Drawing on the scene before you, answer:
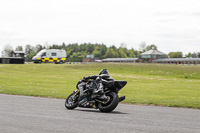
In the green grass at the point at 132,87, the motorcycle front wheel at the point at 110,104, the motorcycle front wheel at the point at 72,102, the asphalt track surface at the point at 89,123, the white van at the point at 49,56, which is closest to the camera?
the asphalt track surface at the point at 89,123

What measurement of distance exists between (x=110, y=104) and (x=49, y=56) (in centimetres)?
6076

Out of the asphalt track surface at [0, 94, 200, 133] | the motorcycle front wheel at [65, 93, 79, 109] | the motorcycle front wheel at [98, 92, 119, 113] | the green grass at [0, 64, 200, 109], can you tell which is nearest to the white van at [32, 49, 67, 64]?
the green grass at [0, 64, 200, 109]

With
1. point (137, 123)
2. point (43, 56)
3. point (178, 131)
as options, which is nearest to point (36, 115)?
point (137, 123)

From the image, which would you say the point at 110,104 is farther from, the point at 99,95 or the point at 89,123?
the point at 89,123

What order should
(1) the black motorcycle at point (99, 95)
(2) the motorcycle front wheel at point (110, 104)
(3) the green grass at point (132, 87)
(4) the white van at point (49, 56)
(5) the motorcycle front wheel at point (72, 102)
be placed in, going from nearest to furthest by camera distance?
(2) the motorcycle front wheel at point (110, 104) < (1) the black motorcycle at point (99, 95) < (5) the motorcycle front wheel at point (72, 102) < (3) the green grass at point (132, 87) < (4) the white van at point (49, 56)

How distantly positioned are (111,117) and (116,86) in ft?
5.14

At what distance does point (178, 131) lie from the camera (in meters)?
Result: 7.33

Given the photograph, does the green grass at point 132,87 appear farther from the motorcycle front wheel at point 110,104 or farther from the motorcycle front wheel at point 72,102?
the motorcycle front wheel at point 110,104

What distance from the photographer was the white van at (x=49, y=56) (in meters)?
69.1

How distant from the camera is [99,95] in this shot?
10.7 metres

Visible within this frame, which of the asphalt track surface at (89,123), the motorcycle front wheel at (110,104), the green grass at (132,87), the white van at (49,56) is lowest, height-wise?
the green grass at (132,87)

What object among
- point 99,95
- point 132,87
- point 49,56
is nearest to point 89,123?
point 99,95

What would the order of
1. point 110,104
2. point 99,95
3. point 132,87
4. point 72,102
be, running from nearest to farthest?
point 110,104
point 99,95
point 72,102
point 132,87

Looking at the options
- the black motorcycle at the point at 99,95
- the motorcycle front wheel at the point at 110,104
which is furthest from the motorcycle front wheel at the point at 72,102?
the motorcycle front wheel at the point at 110,104
